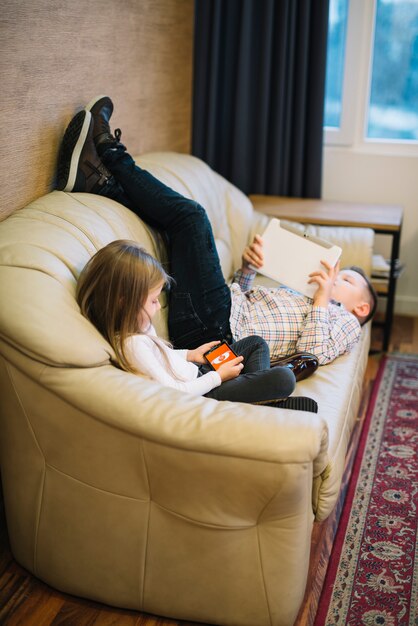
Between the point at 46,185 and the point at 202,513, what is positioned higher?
the point at 46,185

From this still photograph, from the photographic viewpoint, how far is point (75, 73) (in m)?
2.25

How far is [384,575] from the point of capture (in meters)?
1.82

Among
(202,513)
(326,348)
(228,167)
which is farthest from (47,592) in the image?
(228,167)

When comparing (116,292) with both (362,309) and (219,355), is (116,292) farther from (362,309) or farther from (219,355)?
(362,309)

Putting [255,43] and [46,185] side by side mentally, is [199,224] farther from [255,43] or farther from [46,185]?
[255,43]

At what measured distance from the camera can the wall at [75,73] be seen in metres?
1.92

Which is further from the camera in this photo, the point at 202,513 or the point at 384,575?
the point at 384,575

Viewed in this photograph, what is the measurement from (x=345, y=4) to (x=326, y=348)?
6.70 feet

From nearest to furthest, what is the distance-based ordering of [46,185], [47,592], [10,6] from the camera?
1. [47,592]
2. [10,6]
3. [46,185]

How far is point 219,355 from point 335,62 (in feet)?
7.04

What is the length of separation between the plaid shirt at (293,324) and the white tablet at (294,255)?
0.06 metres

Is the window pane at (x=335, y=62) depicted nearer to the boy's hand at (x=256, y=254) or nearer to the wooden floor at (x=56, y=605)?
the boy's hand at (x=256, y=254)

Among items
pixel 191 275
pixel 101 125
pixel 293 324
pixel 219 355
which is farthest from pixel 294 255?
pixel 101 125

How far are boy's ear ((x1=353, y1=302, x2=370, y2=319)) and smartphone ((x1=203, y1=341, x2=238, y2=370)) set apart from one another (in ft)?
2.20
